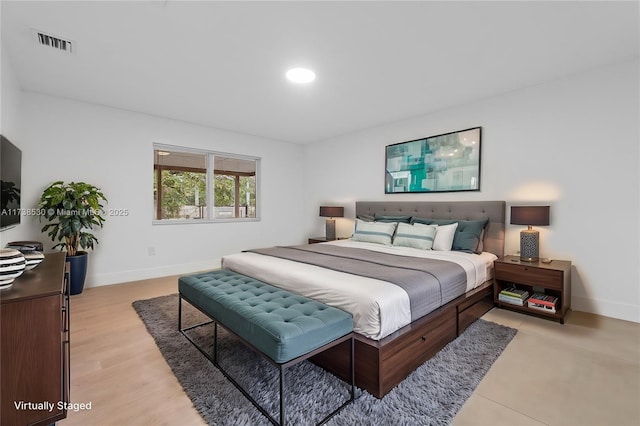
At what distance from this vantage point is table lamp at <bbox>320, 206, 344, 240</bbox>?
Answer: 5207 millimetres

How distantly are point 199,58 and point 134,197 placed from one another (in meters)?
2.48

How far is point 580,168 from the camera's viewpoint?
9.72 ft

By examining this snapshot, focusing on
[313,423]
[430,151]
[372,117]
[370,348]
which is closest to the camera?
[313,423]

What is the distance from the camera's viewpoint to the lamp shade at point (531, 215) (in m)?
2.93

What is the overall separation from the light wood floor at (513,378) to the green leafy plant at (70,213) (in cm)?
114

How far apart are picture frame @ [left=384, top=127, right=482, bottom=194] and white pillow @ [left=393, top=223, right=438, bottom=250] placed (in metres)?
0.72

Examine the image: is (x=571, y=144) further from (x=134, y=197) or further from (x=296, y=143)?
(x=134, y=197)

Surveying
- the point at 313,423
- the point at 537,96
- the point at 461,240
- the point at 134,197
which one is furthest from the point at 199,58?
the point at 537,96

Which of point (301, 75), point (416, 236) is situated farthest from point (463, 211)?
point (301, 75)

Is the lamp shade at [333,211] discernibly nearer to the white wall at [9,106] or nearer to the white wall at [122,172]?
the white wall at [122,172]

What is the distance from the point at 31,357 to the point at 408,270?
2.26 meters

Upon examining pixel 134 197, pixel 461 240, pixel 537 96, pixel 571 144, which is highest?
pixel 537 96

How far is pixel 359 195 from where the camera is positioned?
5152 mm

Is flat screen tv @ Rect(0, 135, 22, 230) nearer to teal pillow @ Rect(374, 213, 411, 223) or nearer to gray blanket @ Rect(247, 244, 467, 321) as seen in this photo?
gray blanket @ Rect(247, 244, 467, 321)
